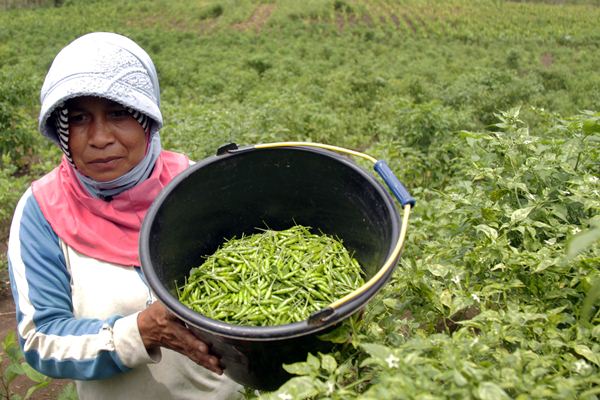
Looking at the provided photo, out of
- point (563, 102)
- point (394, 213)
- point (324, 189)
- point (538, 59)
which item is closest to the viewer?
point (394, 213)

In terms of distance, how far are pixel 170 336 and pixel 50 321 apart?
0.44 metres

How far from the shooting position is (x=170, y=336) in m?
1.59

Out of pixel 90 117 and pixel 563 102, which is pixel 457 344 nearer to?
pixel 90 117

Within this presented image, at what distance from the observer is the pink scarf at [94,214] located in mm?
1883

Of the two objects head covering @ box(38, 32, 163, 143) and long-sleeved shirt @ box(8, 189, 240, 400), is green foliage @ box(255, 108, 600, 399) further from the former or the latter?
head covering @ box(38, 32, 163, 143)

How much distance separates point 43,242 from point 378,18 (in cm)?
2399

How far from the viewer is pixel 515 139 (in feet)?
7.25

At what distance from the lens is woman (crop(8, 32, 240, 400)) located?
1.68 m

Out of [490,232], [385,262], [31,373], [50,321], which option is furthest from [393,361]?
[31,373]

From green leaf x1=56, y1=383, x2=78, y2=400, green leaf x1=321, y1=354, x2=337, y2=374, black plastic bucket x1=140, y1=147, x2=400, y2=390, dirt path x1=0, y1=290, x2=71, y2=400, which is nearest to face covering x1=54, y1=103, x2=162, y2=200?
black plastic bucket x1=140, y1=147, x2=400, y2=390

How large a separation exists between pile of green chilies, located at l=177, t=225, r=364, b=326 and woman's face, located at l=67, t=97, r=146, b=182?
1.58 ft

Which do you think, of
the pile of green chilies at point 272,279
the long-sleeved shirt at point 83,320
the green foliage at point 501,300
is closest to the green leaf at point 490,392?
the green foliage at point 501,300

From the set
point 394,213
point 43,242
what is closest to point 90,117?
point 43,242

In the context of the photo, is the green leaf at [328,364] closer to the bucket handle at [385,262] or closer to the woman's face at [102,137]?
the bucket handle at [385,262]
